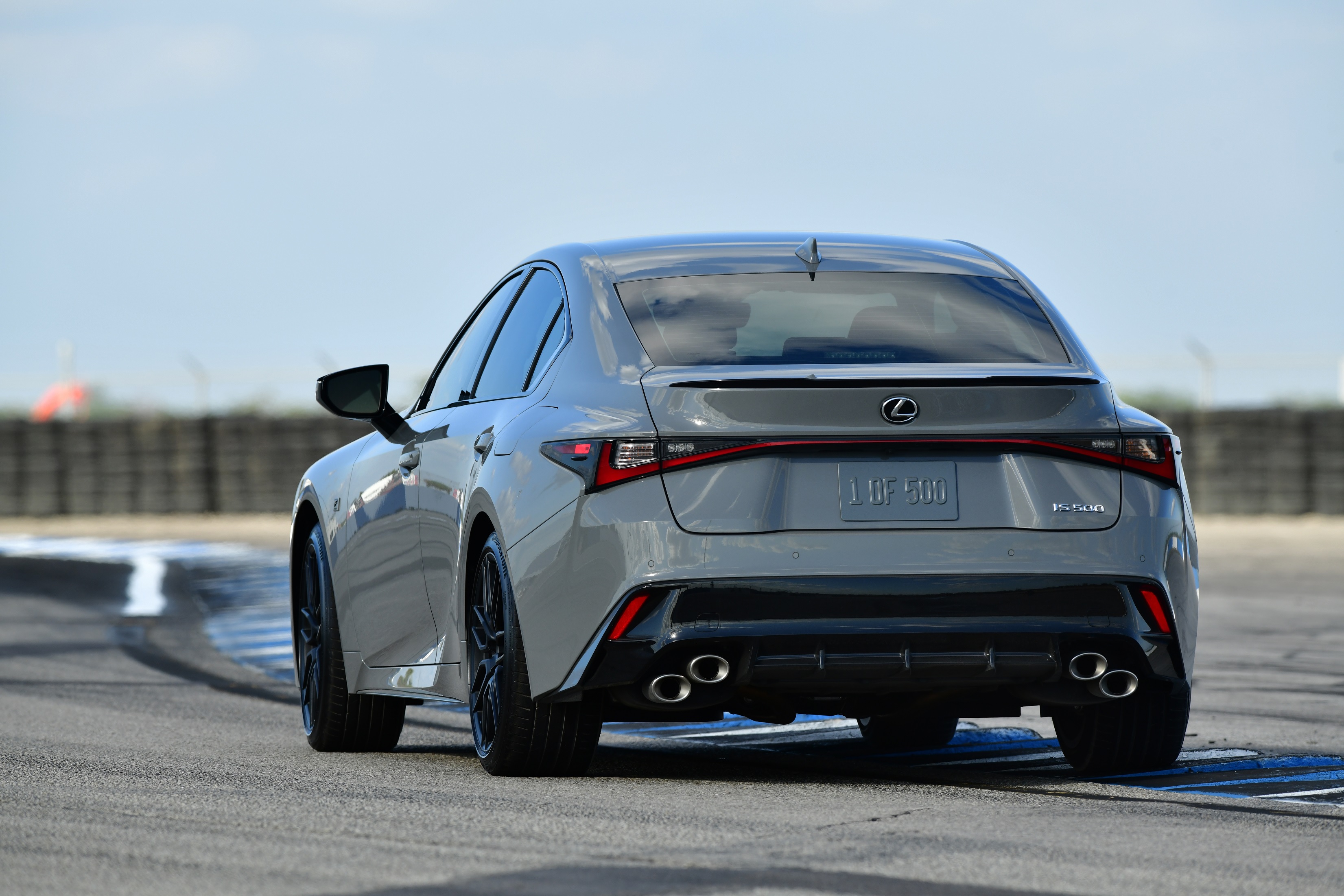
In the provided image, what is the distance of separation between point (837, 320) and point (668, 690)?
1244mm

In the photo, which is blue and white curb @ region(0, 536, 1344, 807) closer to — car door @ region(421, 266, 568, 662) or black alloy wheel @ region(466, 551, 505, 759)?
black alloy wheel @ region(466, 551, 505, 759)

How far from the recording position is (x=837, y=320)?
5.98 m

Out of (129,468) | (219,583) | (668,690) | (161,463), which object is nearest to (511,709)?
(668,690)

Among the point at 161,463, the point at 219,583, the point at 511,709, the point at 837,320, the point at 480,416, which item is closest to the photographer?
the point at 511,709

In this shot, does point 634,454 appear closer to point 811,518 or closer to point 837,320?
point 811,518

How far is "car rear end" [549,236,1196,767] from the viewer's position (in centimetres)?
537

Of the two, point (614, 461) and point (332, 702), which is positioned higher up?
point (614, 461)

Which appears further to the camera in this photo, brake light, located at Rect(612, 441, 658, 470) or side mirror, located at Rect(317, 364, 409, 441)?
side mirror, located at Rect(317, 364, 409, 441)

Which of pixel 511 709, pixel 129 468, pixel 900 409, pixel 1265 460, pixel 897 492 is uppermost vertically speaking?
pixel 900 409

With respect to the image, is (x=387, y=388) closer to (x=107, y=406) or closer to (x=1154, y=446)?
(x=1154, y=446)

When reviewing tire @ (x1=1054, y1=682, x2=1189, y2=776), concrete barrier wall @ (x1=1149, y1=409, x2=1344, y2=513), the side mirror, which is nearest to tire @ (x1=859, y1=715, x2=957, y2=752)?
tire @ (x1=1054, y1=682, x2=1189, y2=776)

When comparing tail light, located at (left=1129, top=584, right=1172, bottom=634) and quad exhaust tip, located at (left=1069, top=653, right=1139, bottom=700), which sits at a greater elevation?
tail light, located at (left=1129, top=584, right=1172, bottom=634)

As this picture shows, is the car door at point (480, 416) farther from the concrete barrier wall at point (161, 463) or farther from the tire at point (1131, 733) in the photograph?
the concrete barrier wall at point (161, 463)

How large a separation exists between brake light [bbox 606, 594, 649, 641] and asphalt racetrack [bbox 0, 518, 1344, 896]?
460 millimetres
